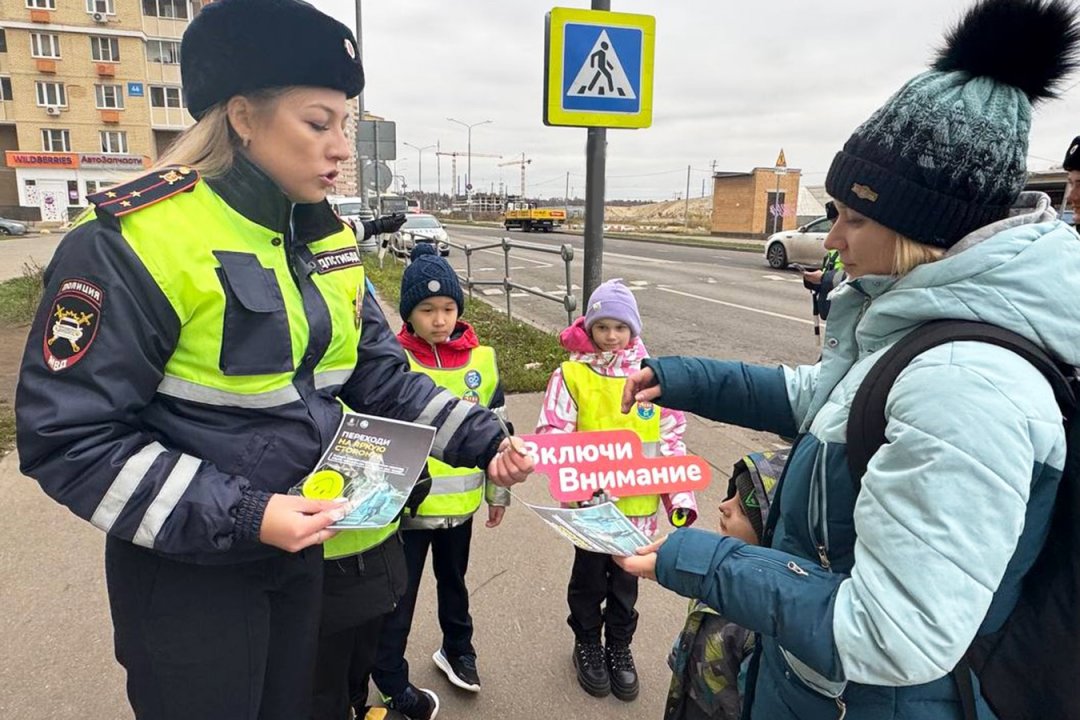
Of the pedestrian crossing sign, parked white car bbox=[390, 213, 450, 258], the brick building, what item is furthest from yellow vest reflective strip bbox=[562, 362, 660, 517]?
the brick building

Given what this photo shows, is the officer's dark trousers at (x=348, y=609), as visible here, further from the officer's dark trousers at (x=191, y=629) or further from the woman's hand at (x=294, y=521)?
the woman's hand at (x=294, y=521)

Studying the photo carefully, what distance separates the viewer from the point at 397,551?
6.31 ft

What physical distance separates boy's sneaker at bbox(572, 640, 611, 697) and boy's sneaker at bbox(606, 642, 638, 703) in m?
0.03

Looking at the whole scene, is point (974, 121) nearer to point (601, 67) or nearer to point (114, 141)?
point (601, 67)

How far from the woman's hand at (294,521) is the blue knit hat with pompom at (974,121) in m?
1.17

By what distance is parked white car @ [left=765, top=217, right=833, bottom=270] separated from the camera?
56.4 feet

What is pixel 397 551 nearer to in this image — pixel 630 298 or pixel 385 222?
pixel 630 298

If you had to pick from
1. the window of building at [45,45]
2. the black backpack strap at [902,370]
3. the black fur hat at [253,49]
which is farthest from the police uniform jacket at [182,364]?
the window of building at [45,45]

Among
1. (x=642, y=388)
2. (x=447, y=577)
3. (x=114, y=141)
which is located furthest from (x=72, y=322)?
(x=114, y=141)

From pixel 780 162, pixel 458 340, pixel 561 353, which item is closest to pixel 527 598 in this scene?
pixel 458 340

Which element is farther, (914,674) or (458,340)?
(458,340)

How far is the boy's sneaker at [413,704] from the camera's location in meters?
2.41

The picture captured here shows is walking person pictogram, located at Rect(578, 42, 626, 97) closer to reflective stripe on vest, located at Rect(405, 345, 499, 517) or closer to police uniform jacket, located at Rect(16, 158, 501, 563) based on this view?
reflective stripe on vest, located at Rect(405, 345, 499, 517)

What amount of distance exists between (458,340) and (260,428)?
53.2 inches
